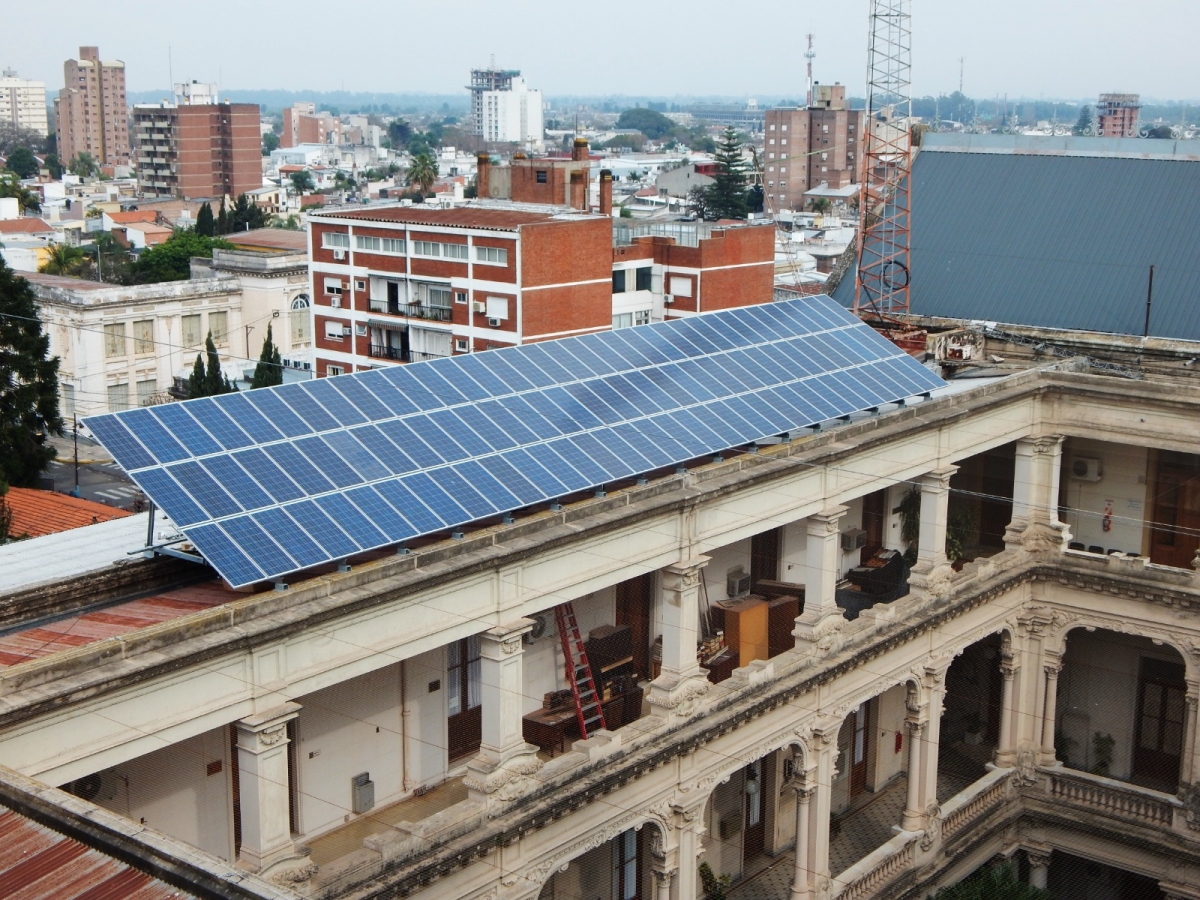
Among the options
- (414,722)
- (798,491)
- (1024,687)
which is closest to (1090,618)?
(1024,687)

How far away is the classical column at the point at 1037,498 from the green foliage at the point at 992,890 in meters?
9.51

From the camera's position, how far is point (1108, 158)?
51.4 m

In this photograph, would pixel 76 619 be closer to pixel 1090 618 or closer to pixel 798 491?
pixel 798 491

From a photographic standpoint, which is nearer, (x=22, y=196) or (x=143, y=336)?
(x=143, y=336)

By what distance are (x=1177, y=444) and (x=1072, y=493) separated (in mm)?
5170

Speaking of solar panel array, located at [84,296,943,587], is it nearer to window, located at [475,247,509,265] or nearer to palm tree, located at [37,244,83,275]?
window, located at [475,247,509,265]

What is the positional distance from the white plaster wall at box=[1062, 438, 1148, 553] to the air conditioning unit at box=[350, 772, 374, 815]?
85.5ft

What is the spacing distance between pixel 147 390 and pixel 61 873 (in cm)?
8691

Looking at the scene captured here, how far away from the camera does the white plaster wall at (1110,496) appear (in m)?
45.3

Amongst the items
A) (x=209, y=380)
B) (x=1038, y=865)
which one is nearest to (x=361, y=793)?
(x=1038, y=865)

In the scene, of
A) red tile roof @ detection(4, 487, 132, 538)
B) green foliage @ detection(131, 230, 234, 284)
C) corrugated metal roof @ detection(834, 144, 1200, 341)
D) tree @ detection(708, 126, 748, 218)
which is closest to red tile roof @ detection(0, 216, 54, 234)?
green foliage @ detection(131, 230, 234, 284)

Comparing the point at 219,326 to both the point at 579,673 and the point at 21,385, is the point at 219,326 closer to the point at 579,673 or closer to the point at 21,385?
the point at 21,385

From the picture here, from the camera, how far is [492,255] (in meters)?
75.1

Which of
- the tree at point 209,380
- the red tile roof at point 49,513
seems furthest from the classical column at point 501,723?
the tree at point 209,380
